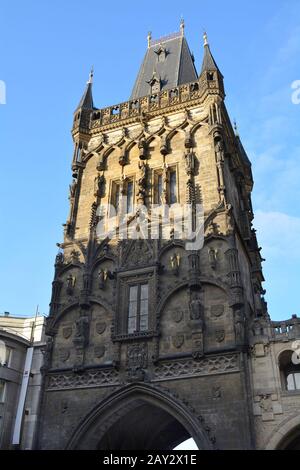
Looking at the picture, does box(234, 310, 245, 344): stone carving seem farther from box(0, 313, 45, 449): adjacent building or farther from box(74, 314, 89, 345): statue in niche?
box(0, 313, 45, 449): adjacent building

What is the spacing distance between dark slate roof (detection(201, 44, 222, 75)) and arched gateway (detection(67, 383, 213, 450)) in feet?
54.3

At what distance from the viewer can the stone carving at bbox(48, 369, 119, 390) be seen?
18.8 m

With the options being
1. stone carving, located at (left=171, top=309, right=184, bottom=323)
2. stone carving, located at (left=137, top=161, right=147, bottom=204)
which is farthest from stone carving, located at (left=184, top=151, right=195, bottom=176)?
stone carving, located at (left=171, top=309, right=184, bottom=323)

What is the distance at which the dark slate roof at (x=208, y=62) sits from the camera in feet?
84.5

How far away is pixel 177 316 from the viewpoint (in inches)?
749

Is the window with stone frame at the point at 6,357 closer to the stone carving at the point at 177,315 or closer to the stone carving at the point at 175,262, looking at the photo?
the stone carving at the point at 177,315

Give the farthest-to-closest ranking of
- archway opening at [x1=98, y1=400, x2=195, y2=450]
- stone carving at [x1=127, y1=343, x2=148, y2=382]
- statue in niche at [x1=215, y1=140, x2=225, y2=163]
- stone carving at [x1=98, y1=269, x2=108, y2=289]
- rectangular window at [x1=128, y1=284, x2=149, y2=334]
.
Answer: statue in niche at [x1=215, y1=140, x2=225, y2=163], stone carving at [x1=98, y1=269, x2=108, y2=289], rectangular window at [x1=128, y1=284, x2=149, y2=334], archway opening at [x1=98, y1=400, x2=195, y2=450], stone carving at [x1=127, y1=343, x2=148, y2=382]

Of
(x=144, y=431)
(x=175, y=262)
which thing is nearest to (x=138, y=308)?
(x=175, y=262)

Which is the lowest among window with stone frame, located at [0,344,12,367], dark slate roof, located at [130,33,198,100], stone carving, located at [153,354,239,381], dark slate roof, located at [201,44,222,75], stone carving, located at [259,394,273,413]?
stone carving, located at [259,394,273,413]

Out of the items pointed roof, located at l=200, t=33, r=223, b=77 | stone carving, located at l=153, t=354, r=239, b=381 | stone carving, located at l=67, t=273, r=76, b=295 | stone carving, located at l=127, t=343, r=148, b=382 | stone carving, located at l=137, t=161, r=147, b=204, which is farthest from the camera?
pointed roof, located at l=200, t=33, r=223, b=77

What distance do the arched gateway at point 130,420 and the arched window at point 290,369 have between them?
3538 millimetres

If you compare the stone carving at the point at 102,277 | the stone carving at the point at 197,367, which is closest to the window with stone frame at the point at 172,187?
the stone carving at the point at 102,277
